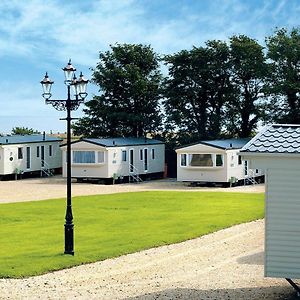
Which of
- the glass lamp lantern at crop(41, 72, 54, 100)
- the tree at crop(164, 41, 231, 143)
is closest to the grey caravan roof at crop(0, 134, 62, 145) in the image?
the tree at crop(164, 41, 231, 143)

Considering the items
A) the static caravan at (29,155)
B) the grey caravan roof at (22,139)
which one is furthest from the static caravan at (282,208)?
the grey caravan roof at (22,139)

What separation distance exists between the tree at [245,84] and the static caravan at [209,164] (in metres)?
10.8

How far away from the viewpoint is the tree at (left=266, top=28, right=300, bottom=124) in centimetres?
5050

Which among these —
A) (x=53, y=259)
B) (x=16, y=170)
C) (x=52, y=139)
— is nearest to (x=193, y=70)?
(x=52, y=139)

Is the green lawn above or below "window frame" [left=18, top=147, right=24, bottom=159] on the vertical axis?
below

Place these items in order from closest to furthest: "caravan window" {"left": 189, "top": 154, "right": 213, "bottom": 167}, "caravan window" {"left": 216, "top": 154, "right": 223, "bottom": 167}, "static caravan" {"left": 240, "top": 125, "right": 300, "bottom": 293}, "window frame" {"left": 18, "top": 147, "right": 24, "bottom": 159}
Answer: "static caravan" {"left": 240, "top": 125, "right": 300, "bottom": 293}, "caravan window" {"left": 216, "top": 154, "right": 223, "bottom": 167}, "caravan window" {"left": 189, "top": 154, "right": 213, "bottom": 167}, "window frame" {"left": 18, "top": 147, "right": 24, "bottom": 159}

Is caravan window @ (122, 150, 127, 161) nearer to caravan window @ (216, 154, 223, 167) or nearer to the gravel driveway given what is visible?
caravan window @ (216, 154, 223, 167)

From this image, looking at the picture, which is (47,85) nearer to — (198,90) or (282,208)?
(282,208)

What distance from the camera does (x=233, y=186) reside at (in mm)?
42469

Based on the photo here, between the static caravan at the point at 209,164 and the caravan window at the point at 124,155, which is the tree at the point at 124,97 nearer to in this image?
the caravan window at the point at 124,155

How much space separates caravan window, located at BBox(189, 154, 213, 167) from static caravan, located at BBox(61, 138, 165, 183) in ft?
15.8

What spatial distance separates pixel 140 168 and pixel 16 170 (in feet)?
26.7

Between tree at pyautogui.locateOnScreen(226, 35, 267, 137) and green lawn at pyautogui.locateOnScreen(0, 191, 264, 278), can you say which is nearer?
green lawn at pyautogui.locateOnScreen(0, 191, 264, 278)

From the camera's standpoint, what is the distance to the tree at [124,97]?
55469 mm
